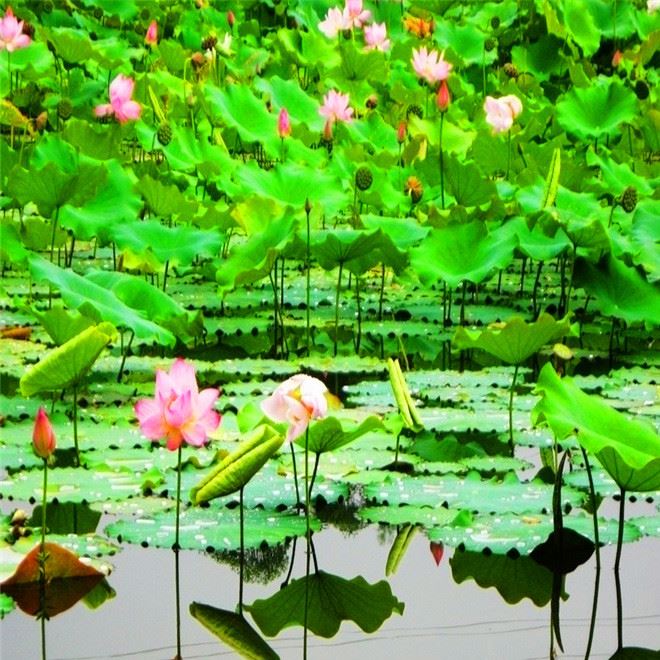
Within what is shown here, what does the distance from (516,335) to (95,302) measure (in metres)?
0.79

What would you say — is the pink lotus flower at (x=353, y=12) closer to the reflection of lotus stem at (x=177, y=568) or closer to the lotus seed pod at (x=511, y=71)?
the lotus seed pod at (x=511, y=71)

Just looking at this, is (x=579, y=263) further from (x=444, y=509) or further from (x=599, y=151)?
(x=599, y=151)

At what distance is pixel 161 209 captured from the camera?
4074 millimetres

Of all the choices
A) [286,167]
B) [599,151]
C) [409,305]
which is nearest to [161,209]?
[286,167]

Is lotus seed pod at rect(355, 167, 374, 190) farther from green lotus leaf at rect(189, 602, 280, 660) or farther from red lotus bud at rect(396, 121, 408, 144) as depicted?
green lotus leaf at rect(189, 602, 280, 660)

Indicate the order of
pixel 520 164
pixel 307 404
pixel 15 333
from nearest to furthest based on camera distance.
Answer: pixel 307 404 → pixel 15 333 → pixel 520 164

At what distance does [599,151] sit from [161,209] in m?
1.86

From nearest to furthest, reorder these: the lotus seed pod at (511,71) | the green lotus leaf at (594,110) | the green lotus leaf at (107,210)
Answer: the green lotus leaf at (107,210)
the green lotus leaf at (594,110)
the lotus seed pod at (511,71)

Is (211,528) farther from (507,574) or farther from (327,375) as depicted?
(327,375)

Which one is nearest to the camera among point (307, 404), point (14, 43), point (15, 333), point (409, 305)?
point (307, 404)

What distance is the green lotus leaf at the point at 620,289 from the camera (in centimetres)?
344

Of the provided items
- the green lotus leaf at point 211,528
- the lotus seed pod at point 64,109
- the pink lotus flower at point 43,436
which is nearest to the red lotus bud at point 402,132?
the lotus seed pod at point 64,109

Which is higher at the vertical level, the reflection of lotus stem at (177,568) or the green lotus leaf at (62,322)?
the green lotus leaf at (62,322)

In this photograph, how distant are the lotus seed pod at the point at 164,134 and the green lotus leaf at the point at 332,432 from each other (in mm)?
2573
